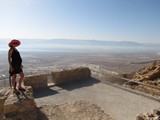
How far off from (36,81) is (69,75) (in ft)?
8.08

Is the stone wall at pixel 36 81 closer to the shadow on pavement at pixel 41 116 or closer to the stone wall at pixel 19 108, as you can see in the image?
the shadow on pavement at pixel 41 116

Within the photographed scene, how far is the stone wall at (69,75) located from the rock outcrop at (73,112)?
3764 millimetres

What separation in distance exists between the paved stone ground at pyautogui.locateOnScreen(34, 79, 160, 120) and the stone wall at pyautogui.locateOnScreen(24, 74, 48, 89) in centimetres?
38

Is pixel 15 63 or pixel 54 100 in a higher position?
pixel 15 63

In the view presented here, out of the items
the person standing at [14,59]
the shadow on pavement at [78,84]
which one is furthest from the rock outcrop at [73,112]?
the shadow on pavement at [78,84]

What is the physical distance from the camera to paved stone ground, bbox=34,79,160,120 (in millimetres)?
8773

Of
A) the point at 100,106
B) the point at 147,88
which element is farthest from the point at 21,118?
the point at 147,88

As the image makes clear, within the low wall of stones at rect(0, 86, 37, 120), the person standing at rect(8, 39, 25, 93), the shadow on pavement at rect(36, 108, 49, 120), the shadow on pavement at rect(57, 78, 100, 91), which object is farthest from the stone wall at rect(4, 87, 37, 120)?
the shadow on pavement at rect(57, 78, 100, 91)

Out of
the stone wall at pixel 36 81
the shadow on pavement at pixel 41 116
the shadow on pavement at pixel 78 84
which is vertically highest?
the stone wall at pixel 36 81

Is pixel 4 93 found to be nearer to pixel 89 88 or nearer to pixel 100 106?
pixel 100 106

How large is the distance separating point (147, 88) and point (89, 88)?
3.84m

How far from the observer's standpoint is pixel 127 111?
28.5 ft

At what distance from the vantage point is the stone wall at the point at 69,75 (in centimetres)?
1298

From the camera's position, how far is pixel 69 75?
13492 millimetres
